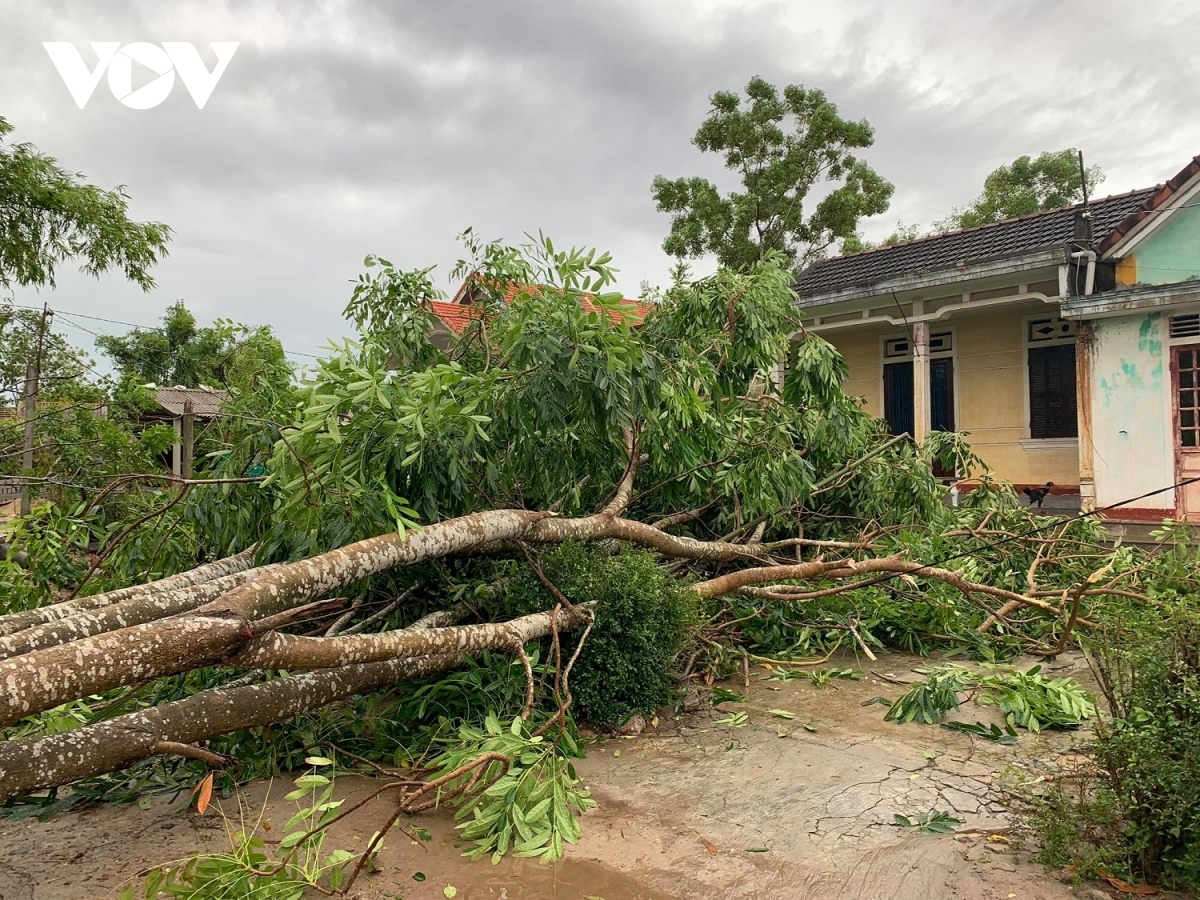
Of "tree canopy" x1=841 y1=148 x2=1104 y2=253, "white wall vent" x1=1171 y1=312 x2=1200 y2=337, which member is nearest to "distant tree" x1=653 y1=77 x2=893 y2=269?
"tree canopy" x1=841 y1=148 x2=1104 y2=253

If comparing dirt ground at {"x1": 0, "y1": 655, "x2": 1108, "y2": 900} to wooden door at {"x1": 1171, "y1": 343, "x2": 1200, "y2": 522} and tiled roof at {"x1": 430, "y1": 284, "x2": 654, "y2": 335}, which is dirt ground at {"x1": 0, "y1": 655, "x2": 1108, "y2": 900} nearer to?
tiled roof at {"x1": 430, "y1": 284, "x2": 654, "y2": 335}

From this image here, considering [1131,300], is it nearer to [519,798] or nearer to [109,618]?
[519,798]

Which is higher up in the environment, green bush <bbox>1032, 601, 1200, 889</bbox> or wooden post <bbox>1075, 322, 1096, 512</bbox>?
wooden post <bbox>1075, 322, 1096, 512</bbox>

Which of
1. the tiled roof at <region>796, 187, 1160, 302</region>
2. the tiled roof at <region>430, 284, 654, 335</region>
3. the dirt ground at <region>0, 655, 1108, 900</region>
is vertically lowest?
the dirt ground at <region>0, 655, 1108, 900</region>

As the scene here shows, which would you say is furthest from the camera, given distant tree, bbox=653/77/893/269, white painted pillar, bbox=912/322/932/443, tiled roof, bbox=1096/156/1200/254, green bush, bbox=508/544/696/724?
distant tree, bbox=653/77/893/269

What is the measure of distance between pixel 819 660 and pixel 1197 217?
22.6 ft

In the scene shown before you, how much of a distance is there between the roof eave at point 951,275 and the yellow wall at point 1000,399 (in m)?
1.26

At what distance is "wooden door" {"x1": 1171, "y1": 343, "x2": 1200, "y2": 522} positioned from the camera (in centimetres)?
856

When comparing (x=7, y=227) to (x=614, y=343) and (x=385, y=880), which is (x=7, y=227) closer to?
(x=614, y=343)

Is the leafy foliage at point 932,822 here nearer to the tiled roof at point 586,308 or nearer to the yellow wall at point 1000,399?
the tiled roof at point 586,308

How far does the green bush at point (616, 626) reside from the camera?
14.4ft

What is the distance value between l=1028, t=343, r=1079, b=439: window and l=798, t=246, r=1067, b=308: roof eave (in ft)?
5.22

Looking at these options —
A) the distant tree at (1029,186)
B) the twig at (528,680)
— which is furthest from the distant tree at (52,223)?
the distant tree at (1029,186)

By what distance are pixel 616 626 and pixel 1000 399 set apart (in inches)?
345
